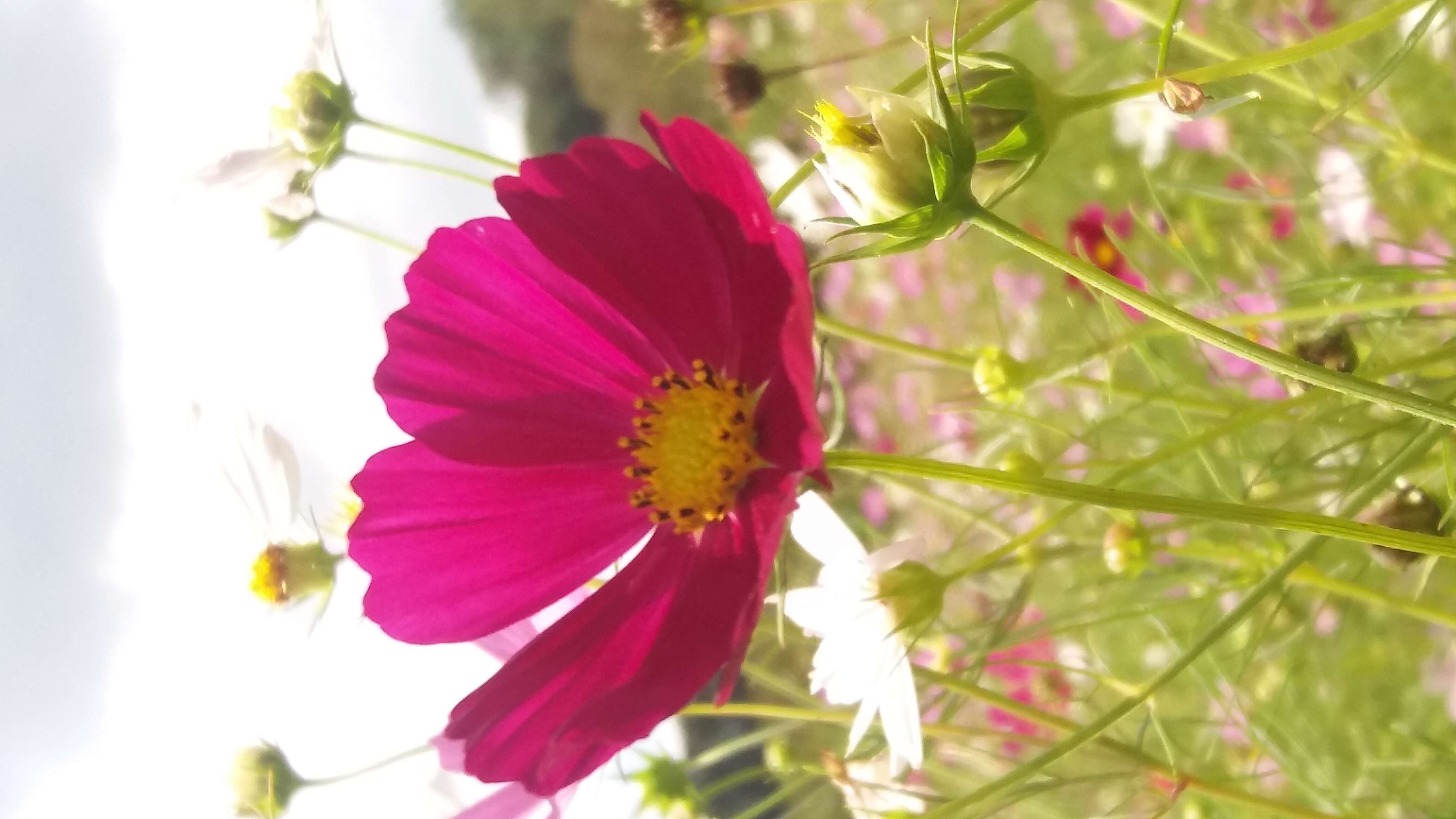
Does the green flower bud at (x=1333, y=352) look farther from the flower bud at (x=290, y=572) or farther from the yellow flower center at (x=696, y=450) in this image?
the flower bud at (x=290, y=572)

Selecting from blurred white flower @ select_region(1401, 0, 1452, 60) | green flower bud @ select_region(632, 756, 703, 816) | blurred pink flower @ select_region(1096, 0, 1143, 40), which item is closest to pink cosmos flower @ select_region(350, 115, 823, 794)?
green flower bud @ select_region(632, 756, 703, 816)

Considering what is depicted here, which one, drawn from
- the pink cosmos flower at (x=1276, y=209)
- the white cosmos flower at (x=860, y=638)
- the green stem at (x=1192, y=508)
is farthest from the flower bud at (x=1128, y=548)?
the pink cosmos flower at (x=1276, y=209)

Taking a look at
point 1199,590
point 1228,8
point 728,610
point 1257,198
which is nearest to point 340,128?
point 728,610

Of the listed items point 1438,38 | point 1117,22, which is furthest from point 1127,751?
point 1117,22

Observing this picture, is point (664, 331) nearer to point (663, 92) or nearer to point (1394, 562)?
point (1394, 562)

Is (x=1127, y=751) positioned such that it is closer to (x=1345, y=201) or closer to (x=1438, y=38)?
(x=1345, y=201)

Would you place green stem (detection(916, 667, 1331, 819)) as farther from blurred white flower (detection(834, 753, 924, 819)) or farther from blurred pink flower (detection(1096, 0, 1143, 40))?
blurred pink flower (detection(1096, 0, 1143, 40))
